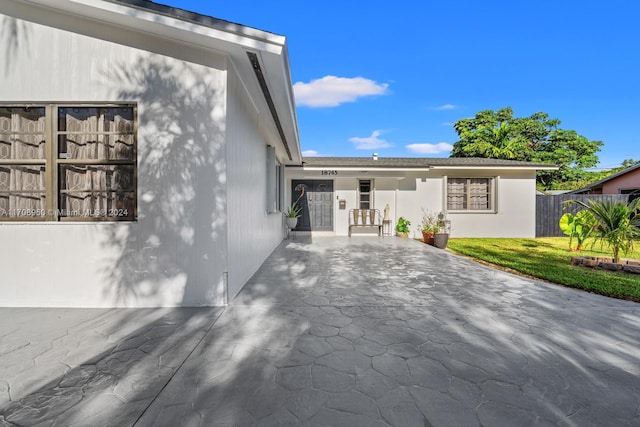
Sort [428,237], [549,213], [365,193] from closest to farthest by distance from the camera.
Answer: [428,237]
[365,193]
[549,213]

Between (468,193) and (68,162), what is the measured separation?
1248 cm

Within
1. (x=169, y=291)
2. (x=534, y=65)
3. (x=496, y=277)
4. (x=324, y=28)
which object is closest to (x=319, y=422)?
(x=169, y=291)

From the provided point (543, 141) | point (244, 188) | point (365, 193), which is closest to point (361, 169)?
point (365, 193)

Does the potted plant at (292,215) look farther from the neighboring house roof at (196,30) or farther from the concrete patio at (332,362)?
the neighboring house roof at (196,30)

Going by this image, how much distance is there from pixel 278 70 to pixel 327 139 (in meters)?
20.0

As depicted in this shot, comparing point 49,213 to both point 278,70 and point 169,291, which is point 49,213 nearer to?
point 169,291

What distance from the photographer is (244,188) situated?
4.74m

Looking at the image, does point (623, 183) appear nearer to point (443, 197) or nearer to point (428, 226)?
point (443, 197)

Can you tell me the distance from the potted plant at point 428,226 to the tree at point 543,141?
18.1 meters

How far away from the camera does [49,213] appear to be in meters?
3.63

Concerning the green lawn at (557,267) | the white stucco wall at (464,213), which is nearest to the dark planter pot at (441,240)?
the green lawn at (557,267)

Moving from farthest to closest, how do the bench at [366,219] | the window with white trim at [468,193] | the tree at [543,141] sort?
the tree at [543,141] → the window with white trim at [468,193] → the bench at [366,219]

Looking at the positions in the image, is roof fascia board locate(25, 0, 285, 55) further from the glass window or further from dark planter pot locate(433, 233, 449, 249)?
the glass window

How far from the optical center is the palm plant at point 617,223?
228 inches
